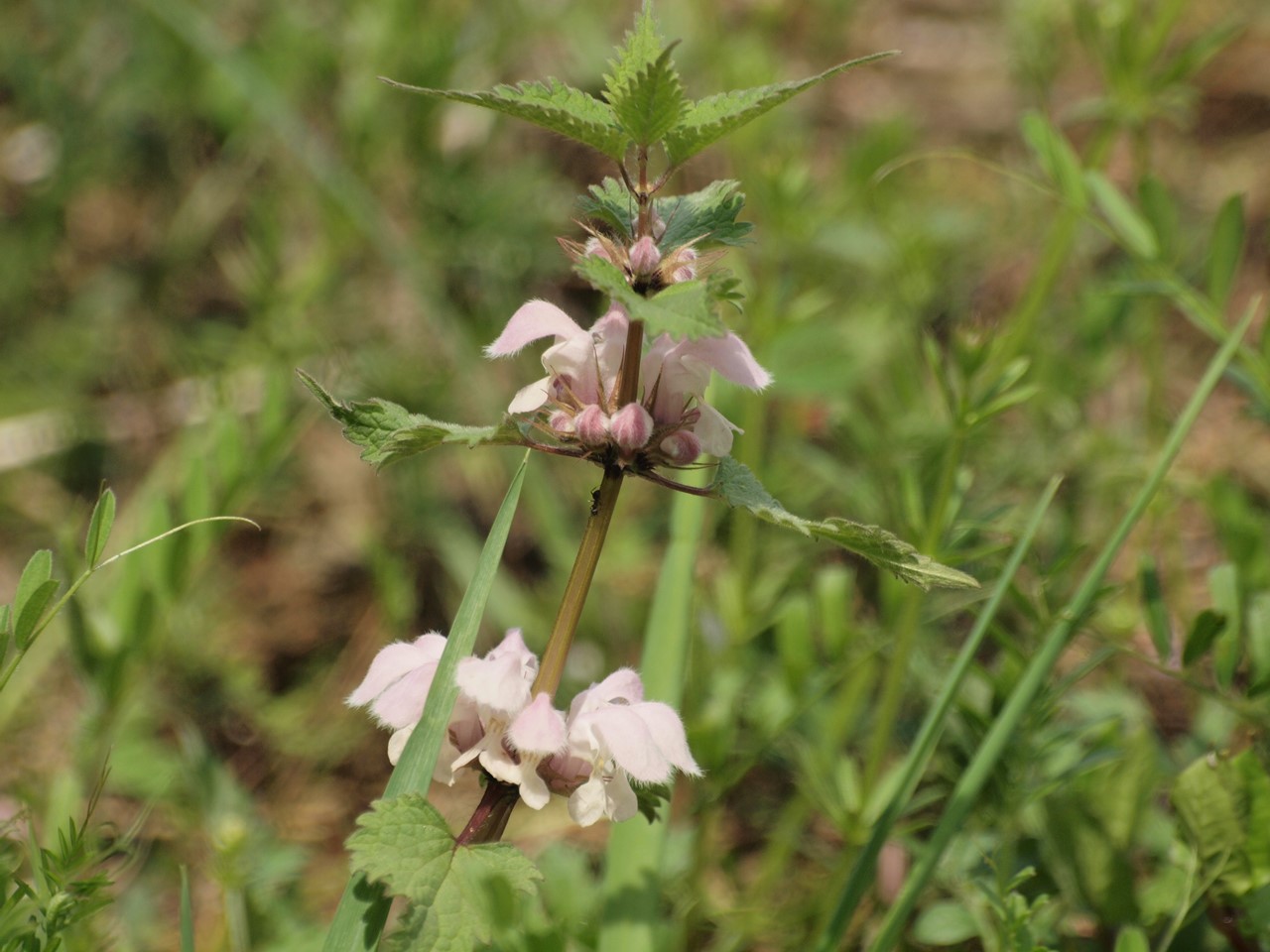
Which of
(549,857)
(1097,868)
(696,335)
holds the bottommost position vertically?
(549,857)

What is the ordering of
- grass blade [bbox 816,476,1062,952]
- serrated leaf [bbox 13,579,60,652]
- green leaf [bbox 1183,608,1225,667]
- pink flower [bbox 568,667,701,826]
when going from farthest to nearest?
green leaf [bbox 1183,608,1225,667]
grass blade [bbox 816,476,1062,952]
serrated leaf [bbox 13,579,60,652]
pink flower [bbox 568,667,701,826]

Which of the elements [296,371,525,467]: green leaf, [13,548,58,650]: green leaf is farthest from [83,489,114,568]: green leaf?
[296,371,525,467]: green leaf

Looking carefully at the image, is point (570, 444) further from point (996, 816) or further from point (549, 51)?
point (549, 51)

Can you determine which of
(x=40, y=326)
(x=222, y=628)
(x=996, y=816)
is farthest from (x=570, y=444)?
(x=40, y=326)

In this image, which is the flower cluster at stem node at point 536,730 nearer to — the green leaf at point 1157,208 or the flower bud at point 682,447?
the flower bud at point 682,447

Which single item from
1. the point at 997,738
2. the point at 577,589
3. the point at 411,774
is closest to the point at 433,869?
the point at 411,774

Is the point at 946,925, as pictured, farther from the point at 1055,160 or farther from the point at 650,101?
the point at 1055,160

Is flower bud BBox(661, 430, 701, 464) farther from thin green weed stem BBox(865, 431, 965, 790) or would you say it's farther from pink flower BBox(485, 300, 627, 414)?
thin green weed stem BBox(865, 431, 965, 790)

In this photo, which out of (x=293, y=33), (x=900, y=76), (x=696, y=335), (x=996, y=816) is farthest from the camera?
(x=900, y=76)
